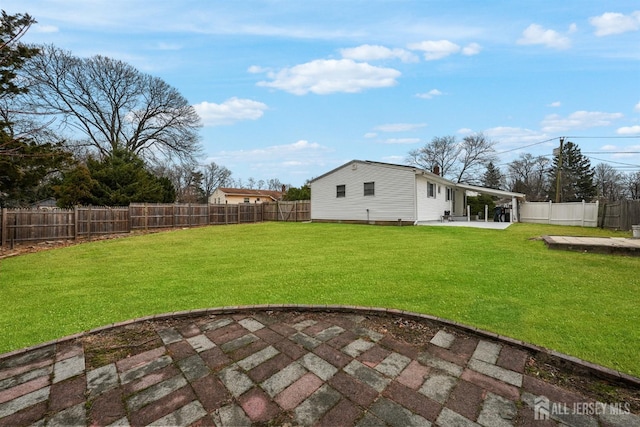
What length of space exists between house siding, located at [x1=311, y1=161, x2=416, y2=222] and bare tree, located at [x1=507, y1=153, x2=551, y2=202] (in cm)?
3285

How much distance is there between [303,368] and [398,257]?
4907 millimetres

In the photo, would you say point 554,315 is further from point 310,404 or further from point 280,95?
point 280,95

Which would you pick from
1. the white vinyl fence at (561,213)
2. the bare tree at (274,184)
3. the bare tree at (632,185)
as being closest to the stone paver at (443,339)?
the white vinyl fence at (561,213)

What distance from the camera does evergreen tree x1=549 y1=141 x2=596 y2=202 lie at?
117 feet

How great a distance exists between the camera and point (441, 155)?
117ft

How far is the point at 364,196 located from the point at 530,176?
38.0 metres

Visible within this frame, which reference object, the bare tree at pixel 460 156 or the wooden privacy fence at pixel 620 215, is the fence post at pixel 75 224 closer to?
the wooden privacy fence at pixel 620 215

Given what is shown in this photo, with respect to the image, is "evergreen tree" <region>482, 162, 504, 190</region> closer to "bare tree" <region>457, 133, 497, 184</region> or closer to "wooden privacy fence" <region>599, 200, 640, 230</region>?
"bare tree" <region>457, 133, 497, 184</region>

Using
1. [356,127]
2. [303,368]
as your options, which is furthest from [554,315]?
[356,127]

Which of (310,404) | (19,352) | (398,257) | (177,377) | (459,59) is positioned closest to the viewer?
(310,404)

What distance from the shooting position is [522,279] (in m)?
4.76

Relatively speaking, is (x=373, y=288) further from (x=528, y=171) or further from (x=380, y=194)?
(x=528, y=171)

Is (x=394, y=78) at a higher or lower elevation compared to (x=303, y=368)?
higher

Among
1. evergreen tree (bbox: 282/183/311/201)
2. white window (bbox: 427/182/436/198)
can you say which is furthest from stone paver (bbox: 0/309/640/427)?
evergreen tree (bbox: 282/183/311/201)
